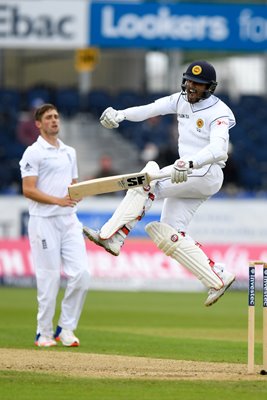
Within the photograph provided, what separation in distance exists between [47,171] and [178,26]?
13.1 meters

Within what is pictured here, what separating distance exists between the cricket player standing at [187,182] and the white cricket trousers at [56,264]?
6.21 ft

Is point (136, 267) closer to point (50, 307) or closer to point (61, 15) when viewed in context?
point (61, 15)

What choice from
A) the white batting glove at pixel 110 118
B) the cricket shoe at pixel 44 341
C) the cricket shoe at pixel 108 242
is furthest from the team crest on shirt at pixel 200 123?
the cricket shoe at pixel 44 341

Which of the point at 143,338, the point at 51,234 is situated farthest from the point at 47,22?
the point at 51,234

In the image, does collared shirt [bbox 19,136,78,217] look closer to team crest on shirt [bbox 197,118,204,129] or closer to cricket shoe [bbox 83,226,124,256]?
cricket shoe [bbox 83,226,124,256]

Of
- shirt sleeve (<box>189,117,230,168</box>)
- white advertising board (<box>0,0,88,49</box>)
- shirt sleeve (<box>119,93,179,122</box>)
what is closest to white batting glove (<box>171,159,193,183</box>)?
shirt sleeve (<box>189,117,230,168</box>)

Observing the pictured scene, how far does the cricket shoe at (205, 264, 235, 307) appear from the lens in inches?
392

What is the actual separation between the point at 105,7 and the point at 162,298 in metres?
7.45

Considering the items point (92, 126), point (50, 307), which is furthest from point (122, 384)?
point (92, 126)

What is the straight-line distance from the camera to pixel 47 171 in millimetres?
11844

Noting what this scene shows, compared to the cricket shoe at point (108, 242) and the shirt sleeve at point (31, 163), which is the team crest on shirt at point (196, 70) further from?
the shirt sleeve at point (31, 163)

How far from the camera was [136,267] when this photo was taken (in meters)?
20.3

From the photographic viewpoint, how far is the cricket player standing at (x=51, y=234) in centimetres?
1180

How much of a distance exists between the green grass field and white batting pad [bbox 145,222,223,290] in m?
1.01
